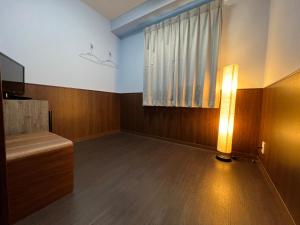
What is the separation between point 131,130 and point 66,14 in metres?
2.44

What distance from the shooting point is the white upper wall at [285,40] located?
955 millimetres

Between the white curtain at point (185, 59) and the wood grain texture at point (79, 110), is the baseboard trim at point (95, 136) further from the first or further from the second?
the white curtain at point (185, 59)

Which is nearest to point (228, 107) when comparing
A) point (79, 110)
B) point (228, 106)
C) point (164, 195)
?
point (228, 106)

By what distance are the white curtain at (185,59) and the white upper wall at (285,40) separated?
0.64m

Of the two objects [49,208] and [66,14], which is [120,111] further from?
[49,208]

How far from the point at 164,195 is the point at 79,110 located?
214cm

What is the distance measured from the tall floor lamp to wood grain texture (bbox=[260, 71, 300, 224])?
40cm

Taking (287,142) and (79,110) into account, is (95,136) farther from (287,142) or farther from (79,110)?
(287,142)

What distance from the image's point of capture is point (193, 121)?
7.43 ft

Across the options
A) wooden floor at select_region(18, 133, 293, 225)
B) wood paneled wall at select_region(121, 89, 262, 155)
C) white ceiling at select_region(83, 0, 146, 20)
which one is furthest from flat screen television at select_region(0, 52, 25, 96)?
wood paneled wall at select_region(121, 89, 262, 155)

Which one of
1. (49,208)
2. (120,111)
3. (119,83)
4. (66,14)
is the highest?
(66,14)

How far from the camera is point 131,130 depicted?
122 inches

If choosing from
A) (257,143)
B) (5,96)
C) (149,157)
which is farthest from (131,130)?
(257,143)

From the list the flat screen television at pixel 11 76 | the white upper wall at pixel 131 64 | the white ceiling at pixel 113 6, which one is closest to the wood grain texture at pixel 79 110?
the flat screen television at pixel 11 76
